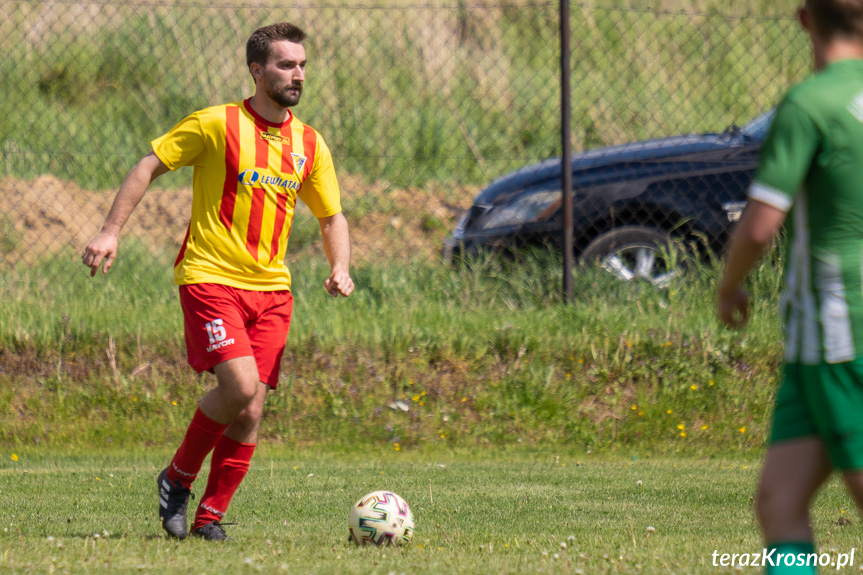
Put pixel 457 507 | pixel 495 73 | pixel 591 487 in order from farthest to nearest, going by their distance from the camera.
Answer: pixel 495 73, pixel 591 487, pixel 457 507

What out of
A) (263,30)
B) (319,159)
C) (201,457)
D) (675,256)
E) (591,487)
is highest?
(263,30)

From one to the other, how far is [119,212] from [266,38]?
101 centimetres

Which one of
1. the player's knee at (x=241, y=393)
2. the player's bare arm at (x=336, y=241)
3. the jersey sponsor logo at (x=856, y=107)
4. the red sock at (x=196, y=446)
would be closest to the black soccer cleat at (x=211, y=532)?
the red sock at (x=196, y=446)

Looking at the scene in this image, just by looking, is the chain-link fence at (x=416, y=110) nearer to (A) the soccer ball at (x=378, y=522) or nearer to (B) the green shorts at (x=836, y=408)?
(A) the soccer ball at (x=378, y=522)

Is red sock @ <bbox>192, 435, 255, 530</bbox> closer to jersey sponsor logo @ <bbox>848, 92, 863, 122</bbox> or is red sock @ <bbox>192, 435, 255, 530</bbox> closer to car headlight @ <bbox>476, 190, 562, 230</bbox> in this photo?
jersey sponsor logo @ <bbox>848, 92, 863, 122</bbox>

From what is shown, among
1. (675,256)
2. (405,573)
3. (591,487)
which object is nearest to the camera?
(405,573)

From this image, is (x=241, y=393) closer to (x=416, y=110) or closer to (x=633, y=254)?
(x=633, y=254)

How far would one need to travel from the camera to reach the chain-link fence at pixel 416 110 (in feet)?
26.6

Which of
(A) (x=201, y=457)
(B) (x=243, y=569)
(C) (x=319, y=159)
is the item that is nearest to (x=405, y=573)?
(B) (x=243, y=569)

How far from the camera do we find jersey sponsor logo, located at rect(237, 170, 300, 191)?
4.33m

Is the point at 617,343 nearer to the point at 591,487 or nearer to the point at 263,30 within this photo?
the point at 591,487

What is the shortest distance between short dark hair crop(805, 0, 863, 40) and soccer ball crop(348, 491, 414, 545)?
101 inches

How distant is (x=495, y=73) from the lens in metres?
13.4

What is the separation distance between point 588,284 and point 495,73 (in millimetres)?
6327
